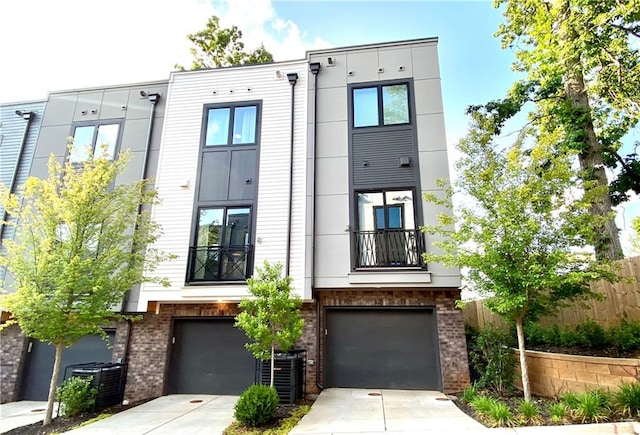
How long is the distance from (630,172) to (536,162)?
5496 mm

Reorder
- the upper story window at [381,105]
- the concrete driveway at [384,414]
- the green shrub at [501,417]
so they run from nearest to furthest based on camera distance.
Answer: the green shrub at [501,417], the concrete driveway at [384,414], the upper story window at [381,105]

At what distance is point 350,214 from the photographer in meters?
8.70

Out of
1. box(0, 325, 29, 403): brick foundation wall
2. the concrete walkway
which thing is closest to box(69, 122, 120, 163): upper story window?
box(0, 325, 29, 403): brick foundation wall

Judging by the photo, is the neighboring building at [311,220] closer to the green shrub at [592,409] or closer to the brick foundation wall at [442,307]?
the brick foundation wall at [442,307]

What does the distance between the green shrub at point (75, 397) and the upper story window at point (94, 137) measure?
20.7 feet

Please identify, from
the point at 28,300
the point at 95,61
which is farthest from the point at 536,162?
the point at 95,61

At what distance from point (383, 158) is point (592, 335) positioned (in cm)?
576

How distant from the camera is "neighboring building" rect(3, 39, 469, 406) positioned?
8.32m

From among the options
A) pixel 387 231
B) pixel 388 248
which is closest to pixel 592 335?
pixel 388 248

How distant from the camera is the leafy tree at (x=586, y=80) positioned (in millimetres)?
7828

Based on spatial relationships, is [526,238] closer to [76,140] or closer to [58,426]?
[58,426]

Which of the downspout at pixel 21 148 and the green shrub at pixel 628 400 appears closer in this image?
the green shrub at pixel 628 400

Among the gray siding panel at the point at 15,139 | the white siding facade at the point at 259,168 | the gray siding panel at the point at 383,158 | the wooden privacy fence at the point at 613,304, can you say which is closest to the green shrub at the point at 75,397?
the white siding facade at the point at 259,168

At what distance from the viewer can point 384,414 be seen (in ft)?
20.3
